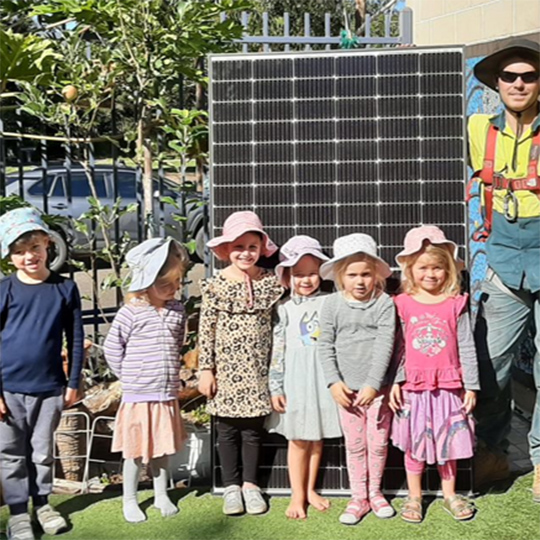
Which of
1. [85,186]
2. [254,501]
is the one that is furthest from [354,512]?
[85,186]

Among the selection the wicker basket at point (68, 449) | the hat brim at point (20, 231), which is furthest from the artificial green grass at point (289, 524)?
the hat brim at point (20, 231)

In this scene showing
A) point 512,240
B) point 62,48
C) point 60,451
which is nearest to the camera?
point 512,240

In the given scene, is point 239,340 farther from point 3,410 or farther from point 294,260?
point 3,410

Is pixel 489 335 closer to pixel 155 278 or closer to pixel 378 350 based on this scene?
pixel 378 350

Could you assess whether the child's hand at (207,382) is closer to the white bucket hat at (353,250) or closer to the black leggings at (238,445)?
the black leggings at (238,445)

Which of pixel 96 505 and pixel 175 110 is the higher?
pixel 175 110

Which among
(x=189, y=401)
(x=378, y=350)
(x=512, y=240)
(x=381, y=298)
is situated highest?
(x=512, y=240)

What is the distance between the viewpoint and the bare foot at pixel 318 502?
4.28 m

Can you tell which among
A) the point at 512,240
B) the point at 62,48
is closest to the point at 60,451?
the point at 62,48

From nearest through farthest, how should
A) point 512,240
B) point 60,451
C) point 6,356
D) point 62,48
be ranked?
point 6,356, point 512,240, point 60,451, point 62,48

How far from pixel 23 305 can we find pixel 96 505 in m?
1.19

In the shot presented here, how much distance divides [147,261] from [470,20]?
13.7 feet

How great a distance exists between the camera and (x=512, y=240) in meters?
4.32

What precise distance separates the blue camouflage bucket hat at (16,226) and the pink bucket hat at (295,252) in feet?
4.01
